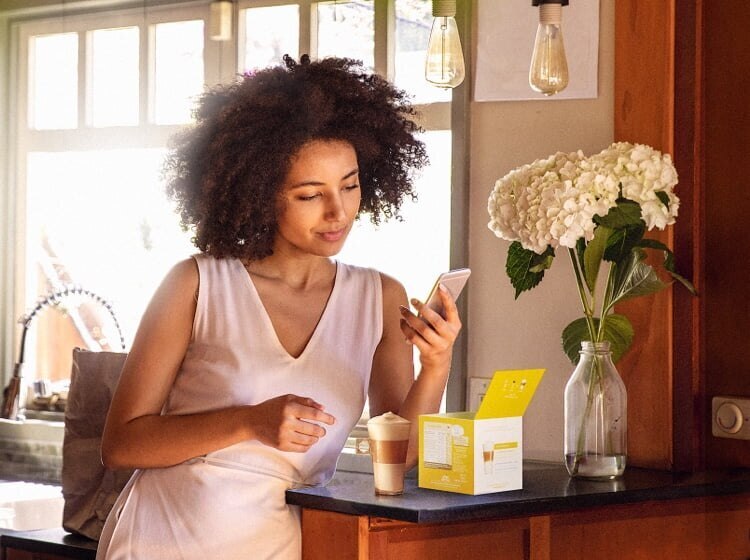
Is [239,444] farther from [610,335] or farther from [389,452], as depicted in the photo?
[610,335]

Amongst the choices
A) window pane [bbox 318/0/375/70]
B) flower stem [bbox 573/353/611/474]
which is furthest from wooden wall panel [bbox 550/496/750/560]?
window pane [bbox 318/0/375/70]

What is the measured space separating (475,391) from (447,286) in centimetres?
79

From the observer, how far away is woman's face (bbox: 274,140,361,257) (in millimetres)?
2119

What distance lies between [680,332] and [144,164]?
1.90 m

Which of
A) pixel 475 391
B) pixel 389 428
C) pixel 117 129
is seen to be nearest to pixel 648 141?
pixel 475 391

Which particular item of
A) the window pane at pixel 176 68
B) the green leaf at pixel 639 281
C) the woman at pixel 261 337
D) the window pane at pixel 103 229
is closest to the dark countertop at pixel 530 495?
the woman at pixel 261 337

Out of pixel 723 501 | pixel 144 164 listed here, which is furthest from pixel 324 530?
pixel 144 164

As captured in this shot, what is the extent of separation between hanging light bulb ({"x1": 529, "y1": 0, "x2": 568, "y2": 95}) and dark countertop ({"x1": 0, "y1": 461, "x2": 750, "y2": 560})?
0.78m

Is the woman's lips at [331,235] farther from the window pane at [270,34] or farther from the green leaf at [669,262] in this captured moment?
the window pane at [270,34]

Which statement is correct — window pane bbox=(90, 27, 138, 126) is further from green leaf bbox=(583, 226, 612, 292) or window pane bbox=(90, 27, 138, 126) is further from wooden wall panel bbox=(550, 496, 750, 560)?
wooden wall panel bbox=(550, 496, 750, 560)

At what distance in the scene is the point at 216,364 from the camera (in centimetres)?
212

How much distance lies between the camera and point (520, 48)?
8.70ft

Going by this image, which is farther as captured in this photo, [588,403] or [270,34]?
[270,34]

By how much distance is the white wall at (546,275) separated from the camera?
2568mm
